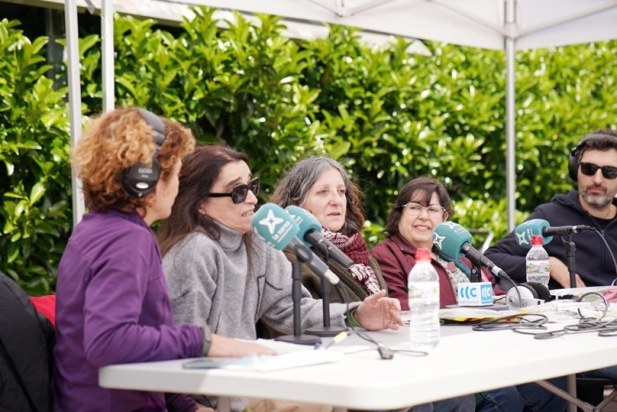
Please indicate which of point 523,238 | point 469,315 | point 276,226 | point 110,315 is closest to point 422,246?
point 523,238

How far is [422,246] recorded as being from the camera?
4727 mm

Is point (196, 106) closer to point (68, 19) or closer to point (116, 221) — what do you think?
point (68, 19)

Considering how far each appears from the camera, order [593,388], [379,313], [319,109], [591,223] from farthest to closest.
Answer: [319,109] < [591,223] < [593,388] < [379,313]

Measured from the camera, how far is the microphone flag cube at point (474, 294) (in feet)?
13.4

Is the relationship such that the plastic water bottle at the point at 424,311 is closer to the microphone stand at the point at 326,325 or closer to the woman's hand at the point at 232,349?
the microphone stand at the point at 326,325

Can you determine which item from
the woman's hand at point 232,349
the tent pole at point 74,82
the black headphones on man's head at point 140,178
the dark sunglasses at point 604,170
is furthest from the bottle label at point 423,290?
the dark sunglasses at point 604,170

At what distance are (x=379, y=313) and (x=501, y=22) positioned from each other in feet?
12.6

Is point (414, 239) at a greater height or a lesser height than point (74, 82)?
lesser

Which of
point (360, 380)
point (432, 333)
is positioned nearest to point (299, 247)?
point (432, 333)

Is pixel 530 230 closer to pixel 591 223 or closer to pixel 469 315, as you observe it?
pixel 591 223

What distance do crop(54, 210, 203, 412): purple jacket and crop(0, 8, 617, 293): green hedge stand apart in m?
2.56

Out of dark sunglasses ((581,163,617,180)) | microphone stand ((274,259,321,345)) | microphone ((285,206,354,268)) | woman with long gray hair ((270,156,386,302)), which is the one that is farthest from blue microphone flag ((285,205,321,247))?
dark sunglasses ((581,163,617,180))

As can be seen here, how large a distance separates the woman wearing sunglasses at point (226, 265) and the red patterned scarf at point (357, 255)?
547 mm

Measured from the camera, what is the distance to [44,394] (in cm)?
275
